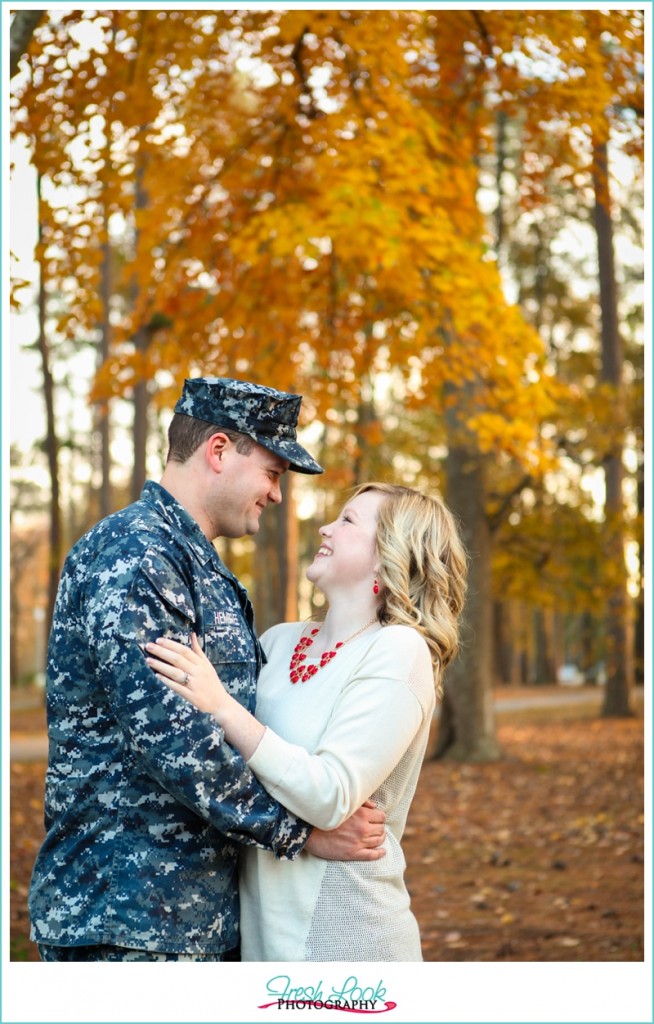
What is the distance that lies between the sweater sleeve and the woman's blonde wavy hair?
13cm

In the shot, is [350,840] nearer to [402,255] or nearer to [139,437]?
[402,255]

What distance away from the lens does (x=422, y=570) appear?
115 inches

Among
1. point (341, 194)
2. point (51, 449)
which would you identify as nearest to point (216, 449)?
point (341, 194)

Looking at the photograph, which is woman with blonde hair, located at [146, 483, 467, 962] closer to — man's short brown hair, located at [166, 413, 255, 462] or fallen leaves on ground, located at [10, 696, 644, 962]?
man's short brown hair, located at [166, 413, 255, 462]

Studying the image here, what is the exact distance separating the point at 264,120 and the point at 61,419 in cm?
2032

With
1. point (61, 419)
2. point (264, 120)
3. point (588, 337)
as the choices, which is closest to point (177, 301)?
point (264, 120)

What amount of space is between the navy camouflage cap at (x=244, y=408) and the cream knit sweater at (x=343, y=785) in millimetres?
586

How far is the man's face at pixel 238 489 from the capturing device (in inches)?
111

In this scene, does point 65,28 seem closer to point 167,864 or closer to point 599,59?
point 599,59

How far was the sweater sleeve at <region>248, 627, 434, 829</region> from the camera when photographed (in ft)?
8.24

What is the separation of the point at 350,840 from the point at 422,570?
0.75 meters

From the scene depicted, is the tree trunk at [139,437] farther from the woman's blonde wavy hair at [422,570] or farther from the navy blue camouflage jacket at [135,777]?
the navy blue camouflage jacket at [135,777]

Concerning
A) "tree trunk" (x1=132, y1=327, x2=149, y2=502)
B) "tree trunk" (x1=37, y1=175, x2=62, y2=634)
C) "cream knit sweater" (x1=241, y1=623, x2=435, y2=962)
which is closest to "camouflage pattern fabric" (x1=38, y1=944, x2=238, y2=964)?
"cream knit sweater" (x1=241, y1=623, x2=435, y2=962)

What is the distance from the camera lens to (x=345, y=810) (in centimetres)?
255
